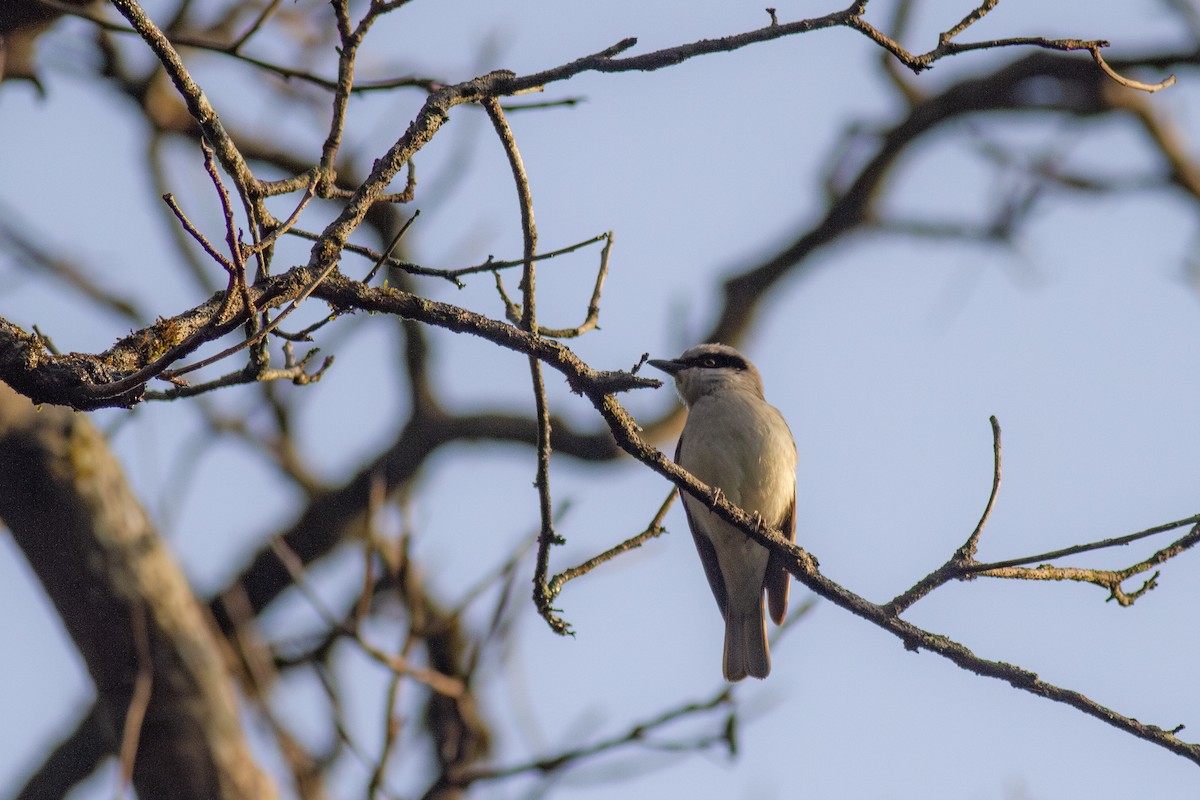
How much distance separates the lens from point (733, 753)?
4.45 meters

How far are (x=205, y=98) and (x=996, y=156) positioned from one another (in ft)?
26.3

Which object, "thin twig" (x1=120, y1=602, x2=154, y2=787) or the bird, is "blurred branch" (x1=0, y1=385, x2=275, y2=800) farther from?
the bird

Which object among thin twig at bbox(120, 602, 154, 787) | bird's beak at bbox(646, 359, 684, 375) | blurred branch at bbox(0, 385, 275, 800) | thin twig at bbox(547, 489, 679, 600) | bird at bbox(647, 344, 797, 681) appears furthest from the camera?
bird's beak at bbox(646, 359, 684, 375)

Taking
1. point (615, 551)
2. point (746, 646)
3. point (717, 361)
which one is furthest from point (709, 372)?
point (615, 551)

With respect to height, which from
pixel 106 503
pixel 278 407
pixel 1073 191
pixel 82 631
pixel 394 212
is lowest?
pixel 82 631

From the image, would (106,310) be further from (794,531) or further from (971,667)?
(971,667)

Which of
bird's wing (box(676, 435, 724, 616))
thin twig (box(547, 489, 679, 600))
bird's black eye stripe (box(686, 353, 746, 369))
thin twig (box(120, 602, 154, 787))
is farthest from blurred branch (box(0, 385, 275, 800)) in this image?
bird's black eye stripe (box(686, 353, 746, 369))

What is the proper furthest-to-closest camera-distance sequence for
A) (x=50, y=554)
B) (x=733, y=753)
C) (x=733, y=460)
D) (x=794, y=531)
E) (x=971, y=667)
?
(x=794, y=531) < (x=733, y=460) < (x=50, y=554) < (x=733, y=753) < (x=971, y=667)

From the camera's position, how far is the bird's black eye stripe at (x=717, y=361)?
717 cm

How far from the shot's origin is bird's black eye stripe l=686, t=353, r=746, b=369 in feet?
23.5

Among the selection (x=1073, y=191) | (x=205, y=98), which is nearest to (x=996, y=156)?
(x=1073, y=191)

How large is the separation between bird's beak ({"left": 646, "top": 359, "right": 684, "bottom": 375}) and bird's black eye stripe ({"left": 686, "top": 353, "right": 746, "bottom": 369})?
0.29 feet

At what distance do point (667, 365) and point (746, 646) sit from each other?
1.67m

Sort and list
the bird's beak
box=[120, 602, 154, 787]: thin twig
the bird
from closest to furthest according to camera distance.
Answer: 1. box=[120, 602, 154, 787]: thin twig
2. the bird
3. the bird's beak
